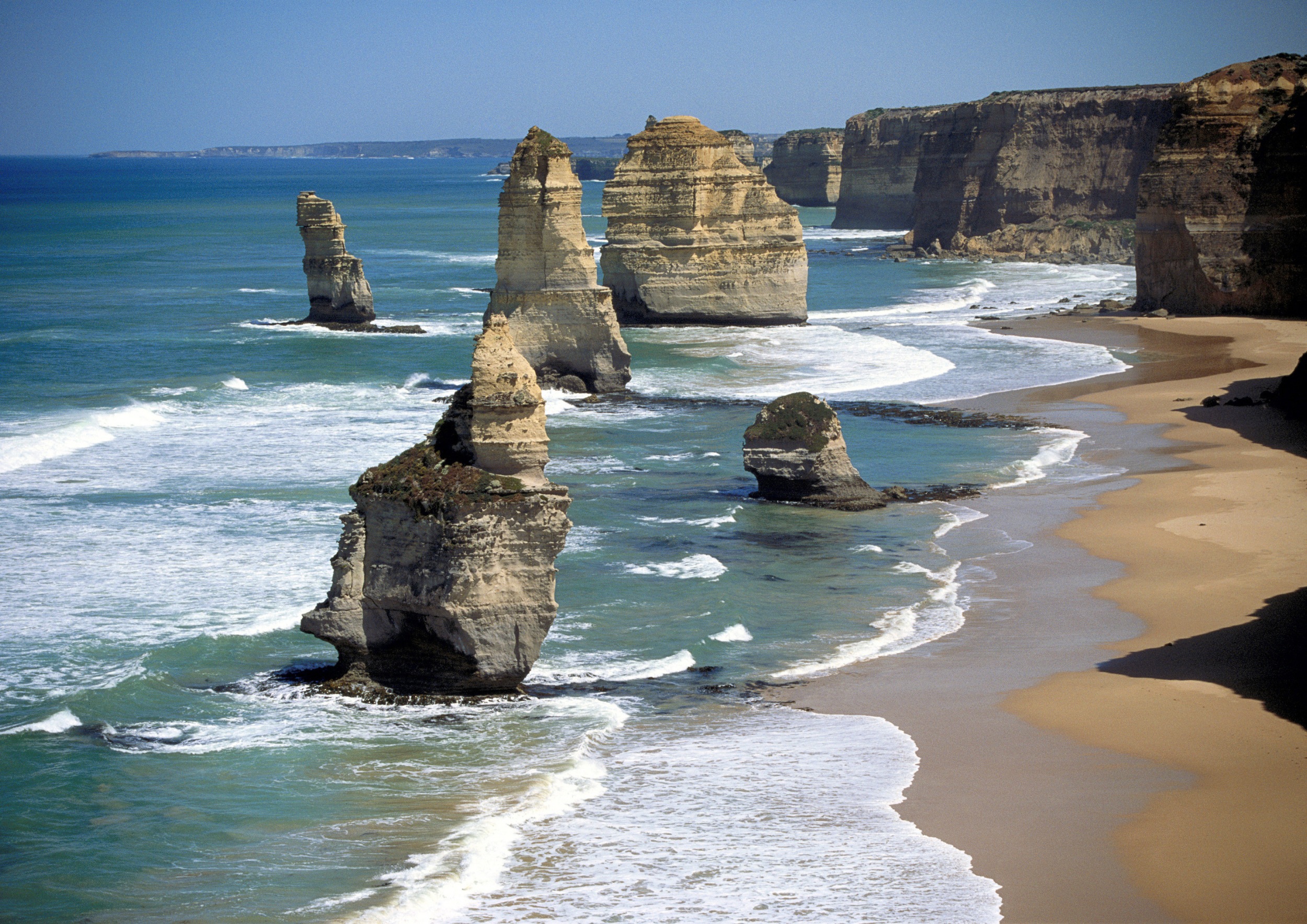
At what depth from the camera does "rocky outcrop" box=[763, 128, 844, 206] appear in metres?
146

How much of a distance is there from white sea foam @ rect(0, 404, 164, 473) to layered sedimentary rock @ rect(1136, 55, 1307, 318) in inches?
1441

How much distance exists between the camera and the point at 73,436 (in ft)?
97.8

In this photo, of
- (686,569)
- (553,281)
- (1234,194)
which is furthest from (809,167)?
(686,569)

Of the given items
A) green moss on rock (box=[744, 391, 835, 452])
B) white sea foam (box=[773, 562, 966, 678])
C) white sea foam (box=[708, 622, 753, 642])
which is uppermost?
green moss on rock (box=[744, 391, 835, 452])

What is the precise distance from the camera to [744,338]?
48.1 m

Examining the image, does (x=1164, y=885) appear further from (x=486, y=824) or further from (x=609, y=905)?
(x=486, y=824)

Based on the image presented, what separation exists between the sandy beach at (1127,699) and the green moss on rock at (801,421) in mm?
3127

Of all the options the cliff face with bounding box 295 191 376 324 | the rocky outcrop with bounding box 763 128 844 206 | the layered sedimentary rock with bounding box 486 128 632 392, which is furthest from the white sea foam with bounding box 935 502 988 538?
the rocky outcrop with bounding box 763 128 844 206

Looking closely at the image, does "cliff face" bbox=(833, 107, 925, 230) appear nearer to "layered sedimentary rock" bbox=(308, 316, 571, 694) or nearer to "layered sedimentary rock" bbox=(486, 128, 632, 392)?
"layered sedimentary rock" bbox=(486, 128, 632, 392)

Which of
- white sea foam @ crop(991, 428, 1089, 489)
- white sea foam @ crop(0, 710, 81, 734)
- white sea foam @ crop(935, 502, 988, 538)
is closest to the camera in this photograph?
white sea foam @ crop(0, 710, 81, 734)

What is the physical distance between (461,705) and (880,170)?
111m

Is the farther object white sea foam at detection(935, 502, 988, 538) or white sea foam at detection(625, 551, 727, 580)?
white sea foam at detection(935, 502, 988, 538)

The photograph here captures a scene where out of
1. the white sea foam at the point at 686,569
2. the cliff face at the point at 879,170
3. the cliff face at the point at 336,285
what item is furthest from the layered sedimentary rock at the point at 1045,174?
the white sea foam at the point at 686,569

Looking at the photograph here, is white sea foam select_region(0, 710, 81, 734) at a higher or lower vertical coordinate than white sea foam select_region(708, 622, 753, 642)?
lower
